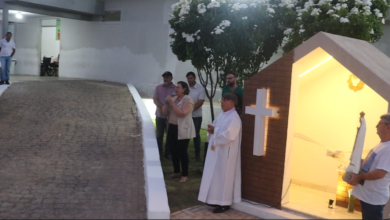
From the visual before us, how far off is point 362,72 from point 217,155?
2.15m

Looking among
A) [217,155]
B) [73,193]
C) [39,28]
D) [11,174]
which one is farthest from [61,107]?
[39,28]

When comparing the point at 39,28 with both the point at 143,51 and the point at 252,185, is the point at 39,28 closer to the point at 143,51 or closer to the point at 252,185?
the point at 143,51

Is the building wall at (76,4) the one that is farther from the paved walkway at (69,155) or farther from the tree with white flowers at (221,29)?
the tree with white flowers at (221,29)

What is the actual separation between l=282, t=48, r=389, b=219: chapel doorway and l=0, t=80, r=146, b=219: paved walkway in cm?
276

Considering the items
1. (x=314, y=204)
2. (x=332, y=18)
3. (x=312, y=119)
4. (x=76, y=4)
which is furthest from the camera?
(x=76, y=4)

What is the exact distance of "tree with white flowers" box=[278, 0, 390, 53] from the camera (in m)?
8.84

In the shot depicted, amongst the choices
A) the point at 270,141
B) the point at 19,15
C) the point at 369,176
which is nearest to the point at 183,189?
the point at 270,141

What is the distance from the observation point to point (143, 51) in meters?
16.6

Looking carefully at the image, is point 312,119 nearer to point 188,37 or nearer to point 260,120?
point 260,120

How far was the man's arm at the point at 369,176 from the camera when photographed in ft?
14.3

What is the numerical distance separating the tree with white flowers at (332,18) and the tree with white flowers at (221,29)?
0.58 meters

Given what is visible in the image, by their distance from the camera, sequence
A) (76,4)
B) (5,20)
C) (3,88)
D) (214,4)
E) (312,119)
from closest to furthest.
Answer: (312,119), (214,4), (3,88), (5,20), (76,4)

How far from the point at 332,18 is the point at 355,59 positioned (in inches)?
161

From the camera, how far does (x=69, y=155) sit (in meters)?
8.27
